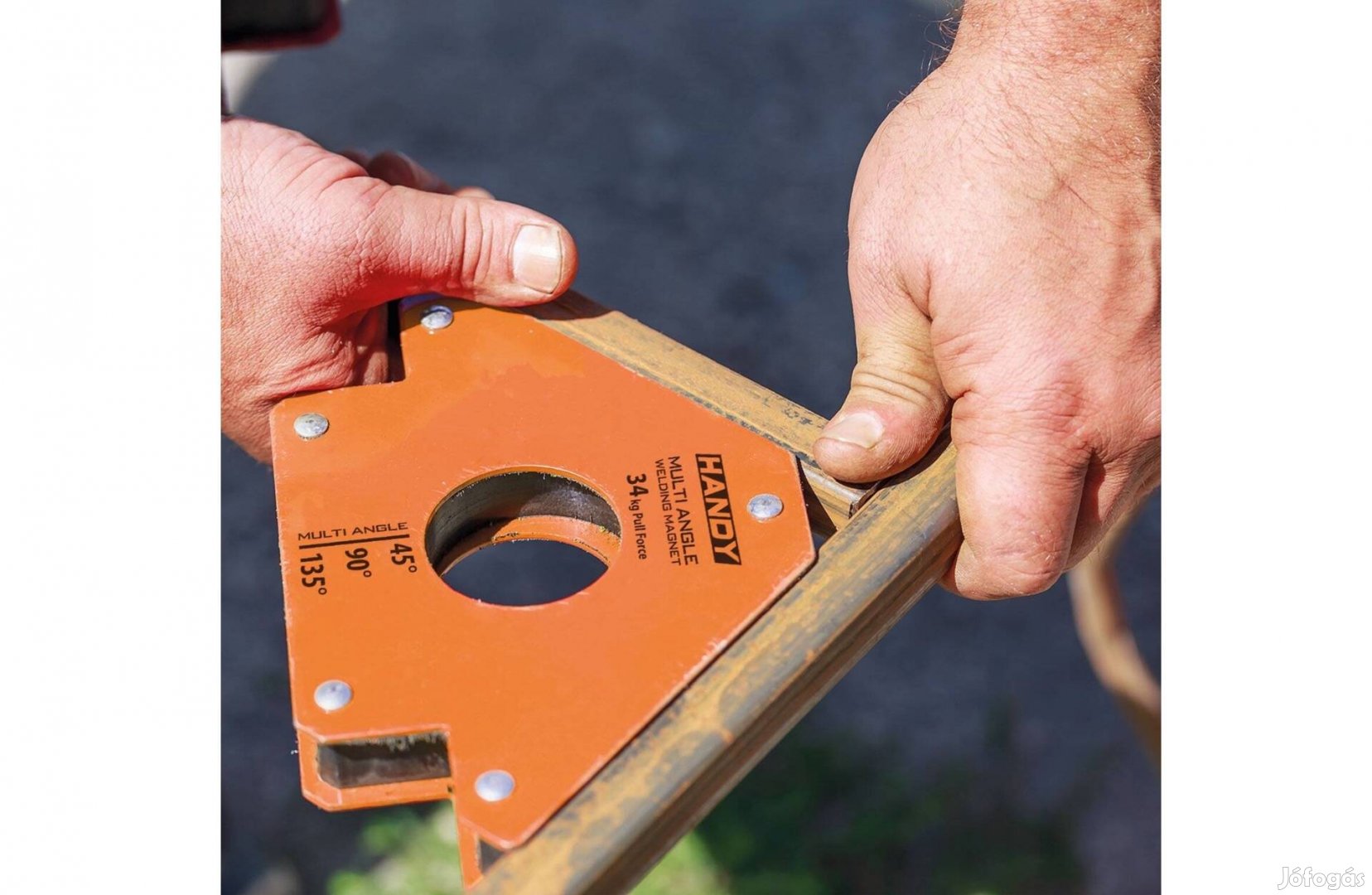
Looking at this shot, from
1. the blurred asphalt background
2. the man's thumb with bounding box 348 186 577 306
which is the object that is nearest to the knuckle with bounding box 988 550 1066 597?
the man's thumb with bounding box 348 186 577 306

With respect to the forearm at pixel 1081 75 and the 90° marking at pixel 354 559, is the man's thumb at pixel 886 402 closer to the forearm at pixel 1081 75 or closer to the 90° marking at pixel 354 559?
the forearm at pixel 1081 75

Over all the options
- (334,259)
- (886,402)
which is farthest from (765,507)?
(334,259)

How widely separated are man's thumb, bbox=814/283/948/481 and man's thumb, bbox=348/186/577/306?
1.26ft

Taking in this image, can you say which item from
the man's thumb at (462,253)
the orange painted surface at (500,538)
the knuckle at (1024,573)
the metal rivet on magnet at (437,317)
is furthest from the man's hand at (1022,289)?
the metal rivet on magnet at (437,317)

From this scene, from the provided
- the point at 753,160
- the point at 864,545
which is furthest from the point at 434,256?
the point at 753,160

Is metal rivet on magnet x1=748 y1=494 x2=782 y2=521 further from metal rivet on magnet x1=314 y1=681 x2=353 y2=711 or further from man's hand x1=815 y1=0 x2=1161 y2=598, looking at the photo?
metal rivet on magnet x1=314 y1=681 x2=353 y2=711

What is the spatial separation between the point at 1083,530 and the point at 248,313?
3.52 feet

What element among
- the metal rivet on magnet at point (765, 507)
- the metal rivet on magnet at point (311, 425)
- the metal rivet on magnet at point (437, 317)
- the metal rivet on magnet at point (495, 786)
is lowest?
the metal rivet on magnet at point (495, 786)

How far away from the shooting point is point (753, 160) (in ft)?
13.4

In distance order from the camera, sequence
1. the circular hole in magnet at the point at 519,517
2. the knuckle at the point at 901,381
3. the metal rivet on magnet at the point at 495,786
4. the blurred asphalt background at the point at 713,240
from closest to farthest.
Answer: the metal rivet on magnet at the point at 495,786 < the circular hole in magnet at the point at 519,517 < the knuckle at the point at 901,381 < the blurred asphalt background at the point at 713,240

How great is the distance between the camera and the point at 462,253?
1832mm

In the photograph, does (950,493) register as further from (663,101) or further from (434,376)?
(663,101)

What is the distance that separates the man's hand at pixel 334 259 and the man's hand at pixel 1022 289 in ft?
1.41

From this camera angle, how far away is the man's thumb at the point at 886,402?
165cm
